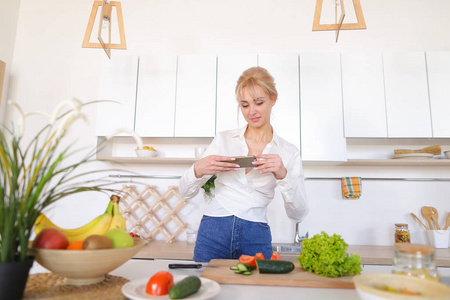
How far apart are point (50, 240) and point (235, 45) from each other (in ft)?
7.47

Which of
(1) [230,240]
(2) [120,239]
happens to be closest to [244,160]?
(1) [230,240]

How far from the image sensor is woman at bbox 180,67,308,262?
3.82 feet

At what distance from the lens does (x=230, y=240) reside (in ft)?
3.88

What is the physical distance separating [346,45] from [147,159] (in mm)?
1887

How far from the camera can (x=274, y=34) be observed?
257 centimetres

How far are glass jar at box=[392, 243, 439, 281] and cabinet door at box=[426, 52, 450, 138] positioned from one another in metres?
1.88

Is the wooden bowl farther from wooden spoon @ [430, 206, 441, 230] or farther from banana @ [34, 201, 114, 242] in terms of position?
wooden spoon @ [430, 206, 441, 230]

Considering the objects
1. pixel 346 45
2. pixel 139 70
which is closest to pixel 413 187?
pixel 346 45

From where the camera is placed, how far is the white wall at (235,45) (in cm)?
230

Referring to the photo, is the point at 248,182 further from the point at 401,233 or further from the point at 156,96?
the point at 401,233

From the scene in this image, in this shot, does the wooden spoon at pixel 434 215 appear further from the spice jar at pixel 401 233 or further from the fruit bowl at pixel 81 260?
the fruit bowl at pixel 81 260

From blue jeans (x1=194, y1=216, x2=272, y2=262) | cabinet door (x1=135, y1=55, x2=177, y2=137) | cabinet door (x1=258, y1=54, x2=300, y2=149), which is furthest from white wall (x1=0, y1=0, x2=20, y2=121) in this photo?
blue jeans (x1=194, y1=216, x2=272, y2=262)

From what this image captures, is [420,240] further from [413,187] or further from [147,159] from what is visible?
[147,159]

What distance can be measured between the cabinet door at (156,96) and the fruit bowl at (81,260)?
1623 millimetres
